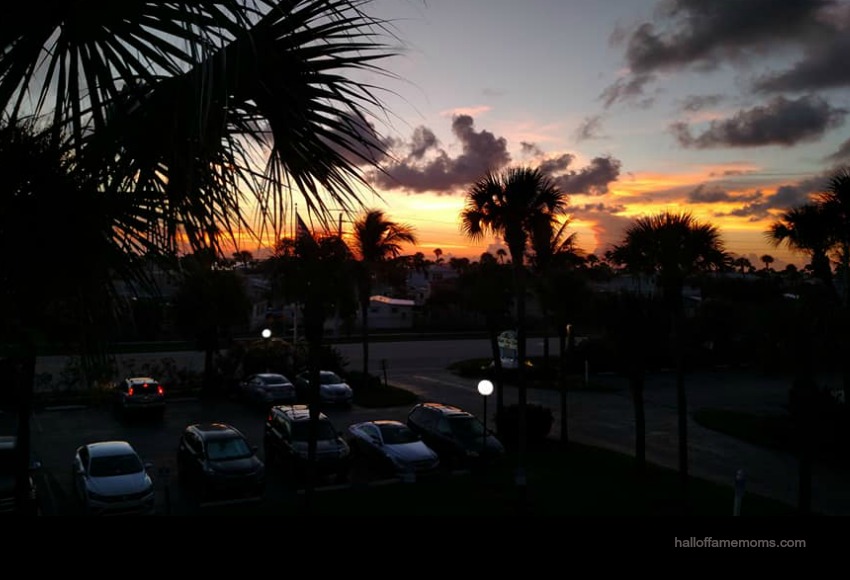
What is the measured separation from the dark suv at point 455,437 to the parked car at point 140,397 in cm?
1039

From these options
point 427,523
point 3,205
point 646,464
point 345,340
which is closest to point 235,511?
point 646,464

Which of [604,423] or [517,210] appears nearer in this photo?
[517,210]

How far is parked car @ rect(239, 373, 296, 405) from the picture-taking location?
26531 mm

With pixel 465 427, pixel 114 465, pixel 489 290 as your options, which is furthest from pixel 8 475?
pixel 489 290

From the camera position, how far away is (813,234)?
20.0 metres

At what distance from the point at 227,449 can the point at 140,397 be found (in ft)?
33.5

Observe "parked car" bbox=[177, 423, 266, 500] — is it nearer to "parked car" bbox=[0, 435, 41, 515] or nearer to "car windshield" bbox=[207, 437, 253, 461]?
"car windshield" bbox=[207, 437, 253, 461]

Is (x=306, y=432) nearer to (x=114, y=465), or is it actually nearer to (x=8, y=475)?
(x=114, y=465)

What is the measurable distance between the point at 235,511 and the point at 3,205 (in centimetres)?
1219

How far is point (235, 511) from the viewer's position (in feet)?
45.6

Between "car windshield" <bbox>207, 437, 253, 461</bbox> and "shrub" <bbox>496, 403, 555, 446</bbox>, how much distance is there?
27.4 ft

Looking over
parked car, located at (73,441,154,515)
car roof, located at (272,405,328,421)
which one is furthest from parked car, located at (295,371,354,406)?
parked car, located at (73,441,154,515)

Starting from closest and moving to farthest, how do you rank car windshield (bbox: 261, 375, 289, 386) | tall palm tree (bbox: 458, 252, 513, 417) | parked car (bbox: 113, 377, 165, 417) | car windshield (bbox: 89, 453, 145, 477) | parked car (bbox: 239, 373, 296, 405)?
car windshield (bbox: 89, 453, 145, 477), tall palm tree (bbox: 458, 252, 513, 417), parked car (bbox: 113, 377, 165, 417), parked car (bbox: 239, 373, 296, 405), car windshield (bbox: 261, 375, 289, 386)

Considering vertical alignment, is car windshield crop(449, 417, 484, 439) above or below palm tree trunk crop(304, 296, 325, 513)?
below
